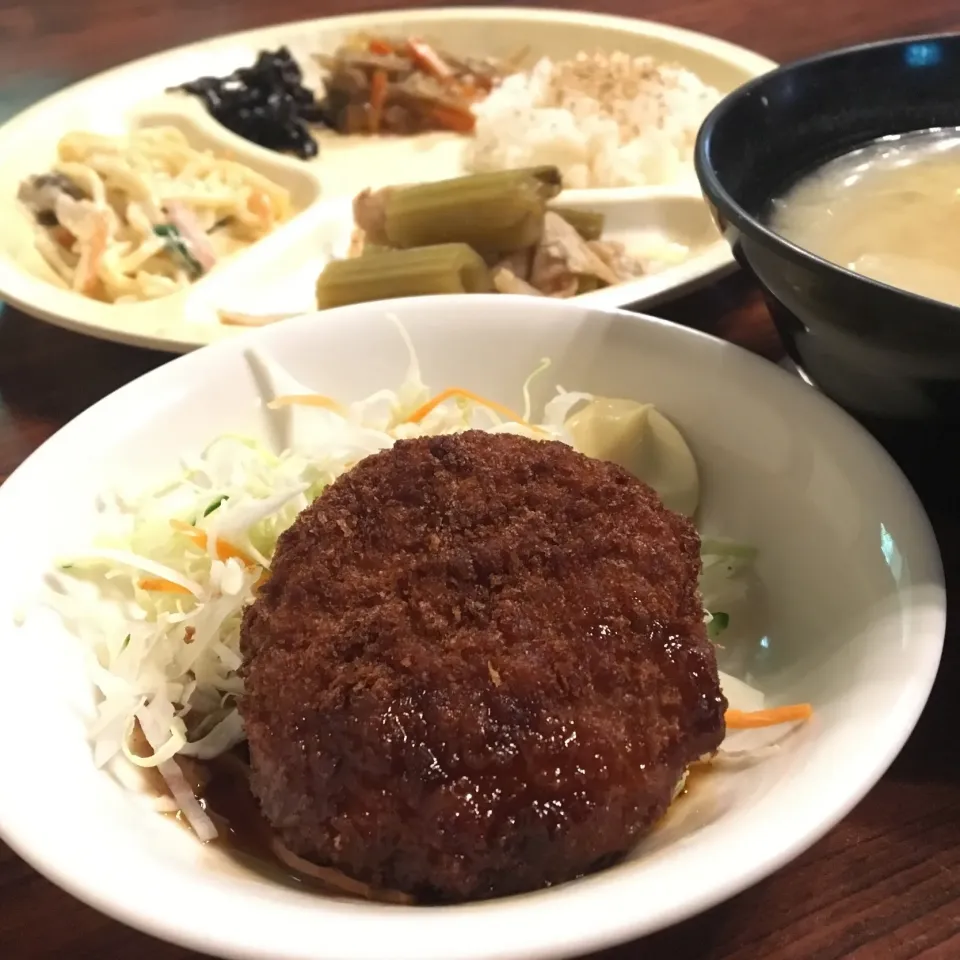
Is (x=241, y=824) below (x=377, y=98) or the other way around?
below

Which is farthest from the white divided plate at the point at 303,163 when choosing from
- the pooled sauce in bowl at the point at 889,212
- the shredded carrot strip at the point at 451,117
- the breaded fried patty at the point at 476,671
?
the breaded fried patty at the point at 476,671

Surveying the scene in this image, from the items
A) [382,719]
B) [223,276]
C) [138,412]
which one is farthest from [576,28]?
[382,719]

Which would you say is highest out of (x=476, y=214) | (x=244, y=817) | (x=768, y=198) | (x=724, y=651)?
(x=768, y=198)

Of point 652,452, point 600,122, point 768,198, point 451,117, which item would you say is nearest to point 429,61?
point 451,117

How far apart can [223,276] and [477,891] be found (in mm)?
1817

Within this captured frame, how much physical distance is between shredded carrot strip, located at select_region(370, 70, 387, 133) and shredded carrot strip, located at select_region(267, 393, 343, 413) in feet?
6.36

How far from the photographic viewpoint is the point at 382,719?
990 millimetres

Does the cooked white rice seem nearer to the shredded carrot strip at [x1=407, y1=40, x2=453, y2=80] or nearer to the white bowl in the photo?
the shredded carrot strip at [x1=407, y1=40, x2=453, y2=80]

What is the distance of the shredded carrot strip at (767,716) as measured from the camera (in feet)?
3.64

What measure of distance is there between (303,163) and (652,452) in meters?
1.94

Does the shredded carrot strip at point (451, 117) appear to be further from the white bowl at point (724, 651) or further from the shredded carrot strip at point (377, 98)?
the white bowl at point (724, 651)

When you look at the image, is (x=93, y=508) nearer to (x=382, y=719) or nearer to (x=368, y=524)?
(x=368, y=524)

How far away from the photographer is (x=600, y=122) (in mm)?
2881

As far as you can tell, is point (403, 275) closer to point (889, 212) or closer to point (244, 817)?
point (889, 212)
